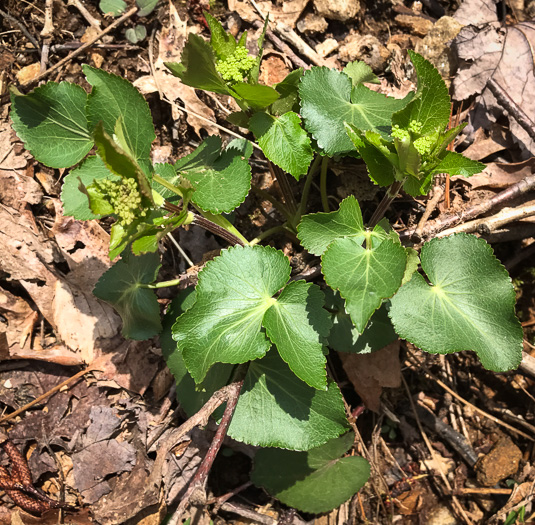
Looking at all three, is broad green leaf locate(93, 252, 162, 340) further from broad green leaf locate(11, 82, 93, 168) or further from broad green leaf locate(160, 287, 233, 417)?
broad green leaf locate(11, 82, 93, 168)

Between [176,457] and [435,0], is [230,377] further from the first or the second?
[435,0]

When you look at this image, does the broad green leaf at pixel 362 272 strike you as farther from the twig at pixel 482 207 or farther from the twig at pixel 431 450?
the twig at pixel 431 450

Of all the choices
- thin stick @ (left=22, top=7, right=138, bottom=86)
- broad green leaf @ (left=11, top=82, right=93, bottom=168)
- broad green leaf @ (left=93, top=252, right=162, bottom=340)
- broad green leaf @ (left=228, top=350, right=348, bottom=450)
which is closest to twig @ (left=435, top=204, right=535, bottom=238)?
broad green leaf @ (left=228, top=350, right=348, bottom=450)

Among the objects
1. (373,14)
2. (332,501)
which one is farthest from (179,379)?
(373,14)

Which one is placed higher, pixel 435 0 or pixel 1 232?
pixel 435 0

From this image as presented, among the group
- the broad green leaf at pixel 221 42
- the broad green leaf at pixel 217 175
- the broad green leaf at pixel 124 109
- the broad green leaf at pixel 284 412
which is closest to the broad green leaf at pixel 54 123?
the broad green leaf at pixel 124 109

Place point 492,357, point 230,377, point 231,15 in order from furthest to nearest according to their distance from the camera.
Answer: point 231,15 → point 230,377 → point 492,357

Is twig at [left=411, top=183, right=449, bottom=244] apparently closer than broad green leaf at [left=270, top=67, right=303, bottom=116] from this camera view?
No
